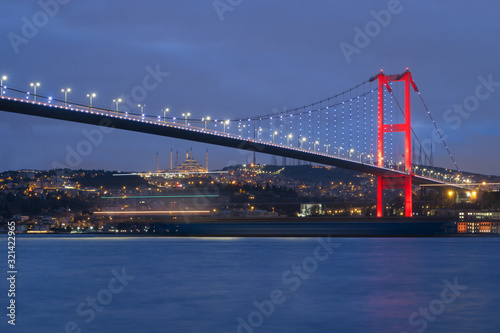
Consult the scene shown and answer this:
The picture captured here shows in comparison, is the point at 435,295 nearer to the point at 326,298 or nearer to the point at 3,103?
the point at 326,298

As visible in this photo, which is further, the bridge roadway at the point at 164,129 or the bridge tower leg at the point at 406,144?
the bridge tower leg at the point at 406,144

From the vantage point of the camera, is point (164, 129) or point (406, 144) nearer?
point (164, 129)

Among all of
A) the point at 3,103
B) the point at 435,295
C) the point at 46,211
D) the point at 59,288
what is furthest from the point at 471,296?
the point at 46,211

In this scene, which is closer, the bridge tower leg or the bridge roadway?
the bridge roadway
